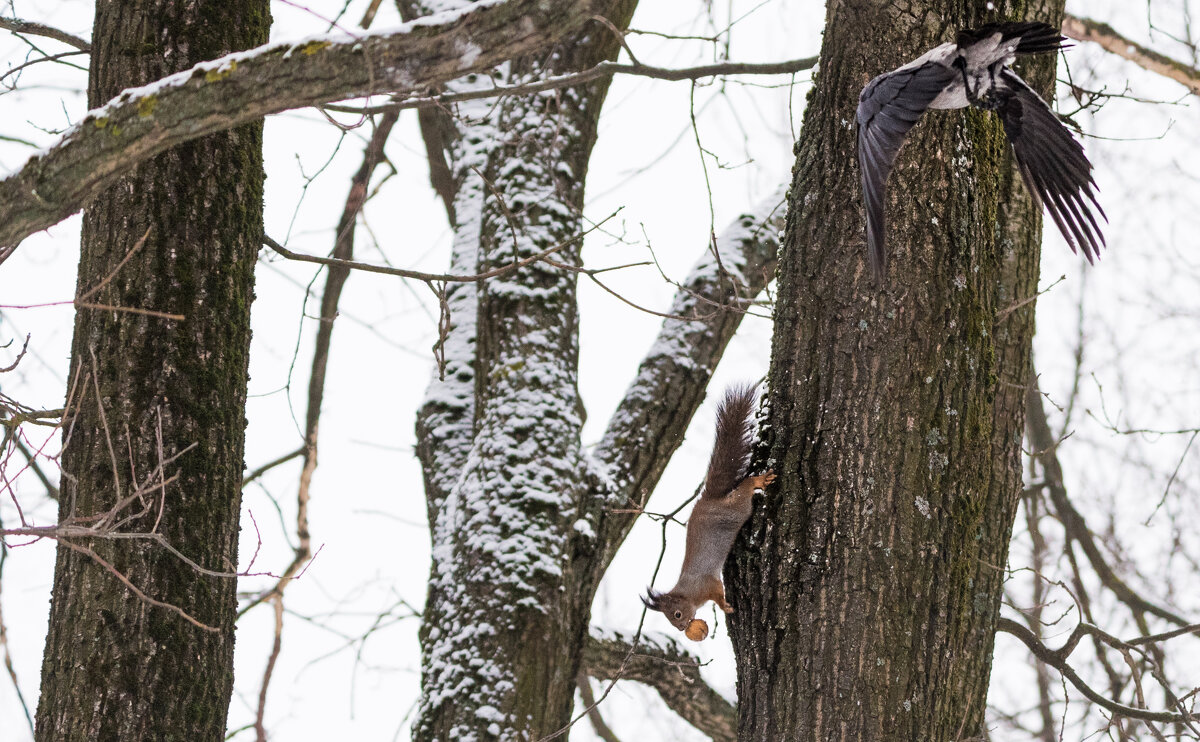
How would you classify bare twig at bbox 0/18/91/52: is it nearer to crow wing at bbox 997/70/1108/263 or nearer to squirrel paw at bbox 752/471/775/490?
squirrel paw at bbox 752/471/775/490

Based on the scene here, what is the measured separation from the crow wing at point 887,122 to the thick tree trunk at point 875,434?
0.21 m

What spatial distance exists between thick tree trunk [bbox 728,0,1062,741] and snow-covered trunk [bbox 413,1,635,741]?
3.35ft

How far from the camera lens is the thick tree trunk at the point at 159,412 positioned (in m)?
2.06

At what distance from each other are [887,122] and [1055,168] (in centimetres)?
47

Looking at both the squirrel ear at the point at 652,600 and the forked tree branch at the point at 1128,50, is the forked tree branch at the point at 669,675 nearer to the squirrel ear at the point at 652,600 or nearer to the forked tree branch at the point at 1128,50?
the squirrel ear at the point at 652,600

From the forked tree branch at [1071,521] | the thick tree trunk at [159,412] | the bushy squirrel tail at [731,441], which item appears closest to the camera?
the thick tree trunk at [159,412]

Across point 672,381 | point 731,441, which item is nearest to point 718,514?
point 731,441

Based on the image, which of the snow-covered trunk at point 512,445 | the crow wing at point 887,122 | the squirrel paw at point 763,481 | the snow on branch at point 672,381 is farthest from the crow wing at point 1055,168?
the snow on branch at point 672,381

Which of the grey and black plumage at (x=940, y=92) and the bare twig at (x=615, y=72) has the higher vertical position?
the bare twig at (x=615, y=72)

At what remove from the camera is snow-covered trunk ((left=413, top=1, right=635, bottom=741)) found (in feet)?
10.6

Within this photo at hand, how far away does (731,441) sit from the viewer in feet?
8.04

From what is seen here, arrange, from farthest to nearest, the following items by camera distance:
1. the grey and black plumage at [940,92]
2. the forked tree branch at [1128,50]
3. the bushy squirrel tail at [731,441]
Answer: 1. the forked tree branch at [1128,50]
2. the bushy squirrel tail at [731,441]
3. the grey and black plumage at [940,92]

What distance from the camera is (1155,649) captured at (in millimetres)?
3699

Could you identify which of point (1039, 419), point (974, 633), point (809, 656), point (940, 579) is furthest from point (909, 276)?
point (1039, 419)
